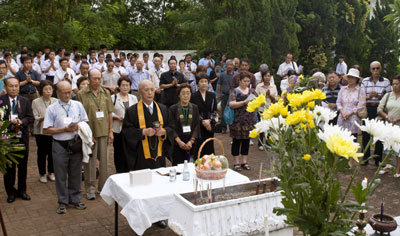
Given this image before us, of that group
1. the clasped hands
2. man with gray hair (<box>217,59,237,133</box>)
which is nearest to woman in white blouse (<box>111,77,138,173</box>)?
the clasped hands

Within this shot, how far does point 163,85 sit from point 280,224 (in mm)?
6891

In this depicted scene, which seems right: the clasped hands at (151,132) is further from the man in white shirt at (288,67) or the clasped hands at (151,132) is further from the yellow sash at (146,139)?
the man in white shirt at (288,67)

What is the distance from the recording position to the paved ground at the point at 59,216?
5.44m

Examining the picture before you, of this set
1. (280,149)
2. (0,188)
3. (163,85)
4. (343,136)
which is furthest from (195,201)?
(163,85)

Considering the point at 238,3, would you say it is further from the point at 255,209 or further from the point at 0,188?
the point at 255,209

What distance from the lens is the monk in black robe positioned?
581 centimetres

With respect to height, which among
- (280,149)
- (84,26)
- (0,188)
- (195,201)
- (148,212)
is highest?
(84,26)

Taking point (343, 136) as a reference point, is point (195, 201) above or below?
below

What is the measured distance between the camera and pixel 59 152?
599 centimetres

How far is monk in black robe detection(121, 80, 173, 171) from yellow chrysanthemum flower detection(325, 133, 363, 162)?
408 cm

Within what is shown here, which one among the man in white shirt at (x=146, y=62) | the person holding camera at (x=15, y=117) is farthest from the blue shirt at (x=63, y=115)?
the man in white shirt at (x=146, y=62)

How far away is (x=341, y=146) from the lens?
1.86 meters

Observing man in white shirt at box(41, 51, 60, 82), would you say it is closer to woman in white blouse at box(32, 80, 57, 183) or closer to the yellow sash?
woman in white blouse at box(32, 80, 57, 183)

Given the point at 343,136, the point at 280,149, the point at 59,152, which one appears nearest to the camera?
the point at 343,136
